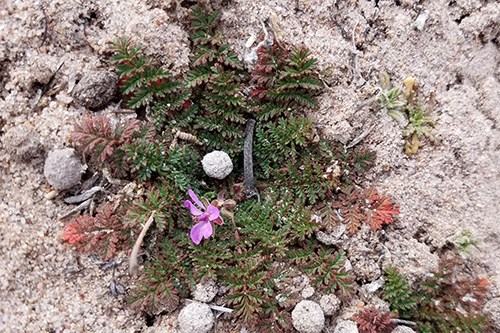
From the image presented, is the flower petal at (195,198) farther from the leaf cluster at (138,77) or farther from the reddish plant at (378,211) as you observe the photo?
the reddish plant at (378,211)

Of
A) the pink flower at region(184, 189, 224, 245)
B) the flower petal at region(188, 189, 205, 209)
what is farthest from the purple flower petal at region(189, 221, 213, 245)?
the flower petal at region(188, 189, 205, 209)

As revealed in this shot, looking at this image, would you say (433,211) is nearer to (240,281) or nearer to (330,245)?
(330,245)

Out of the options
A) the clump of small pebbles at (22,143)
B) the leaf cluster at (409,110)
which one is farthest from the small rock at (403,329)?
the clump of small pebbles at (22,143)

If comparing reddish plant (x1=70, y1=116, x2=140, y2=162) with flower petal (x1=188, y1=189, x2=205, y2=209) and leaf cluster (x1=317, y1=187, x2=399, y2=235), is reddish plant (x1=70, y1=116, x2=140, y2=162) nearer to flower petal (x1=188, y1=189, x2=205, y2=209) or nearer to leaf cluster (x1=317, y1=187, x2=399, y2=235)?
flower petal (x1=188, y1=189, x2=205, y2=209)

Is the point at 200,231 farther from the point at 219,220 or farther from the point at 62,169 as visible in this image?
the point at 62,169

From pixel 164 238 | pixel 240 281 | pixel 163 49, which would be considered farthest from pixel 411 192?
pixel 163 49

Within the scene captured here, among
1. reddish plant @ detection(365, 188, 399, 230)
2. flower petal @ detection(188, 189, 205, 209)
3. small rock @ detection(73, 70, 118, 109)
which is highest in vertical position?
reddish plant @ detection(365, 188, 399, 230)

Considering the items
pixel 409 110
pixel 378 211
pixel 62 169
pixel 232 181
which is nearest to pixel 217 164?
pixel 232 181
